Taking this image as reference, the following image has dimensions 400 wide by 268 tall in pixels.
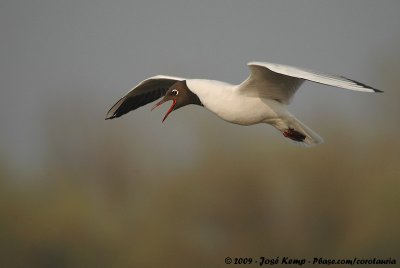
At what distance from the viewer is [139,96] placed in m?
7.14

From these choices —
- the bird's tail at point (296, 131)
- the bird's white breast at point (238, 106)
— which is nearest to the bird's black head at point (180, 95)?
the bird's white breast at point (238, 106)

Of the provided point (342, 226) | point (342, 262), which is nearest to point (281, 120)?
point (342, 262)

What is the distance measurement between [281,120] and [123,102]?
186cm

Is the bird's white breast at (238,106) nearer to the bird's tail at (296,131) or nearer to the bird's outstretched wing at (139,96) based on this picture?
the bird's tail at (296,131)

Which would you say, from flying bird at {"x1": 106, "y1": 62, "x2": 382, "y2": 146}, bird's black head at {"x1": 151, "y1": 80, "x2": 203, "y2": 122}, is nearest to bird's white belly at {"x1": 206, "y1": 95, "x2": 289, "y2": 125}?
flying bird at {"x1": 106, "y1": 62, "x2": 382, "y2": 146}

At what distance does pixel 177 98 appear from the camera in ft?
20.8

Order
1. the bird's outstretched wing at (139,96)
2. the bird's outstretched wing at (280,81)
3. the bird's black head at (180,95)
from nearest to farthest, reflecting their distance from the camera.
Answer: the bird's outstretched wing at (280,81) < the bird's black head at (180,95) < the bird's outstretched wing at (139,96)

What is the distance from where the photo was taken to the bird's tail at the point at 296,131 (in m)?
5.95

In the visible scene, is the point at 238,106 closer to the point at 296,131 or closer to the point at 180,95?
the point at 296,131

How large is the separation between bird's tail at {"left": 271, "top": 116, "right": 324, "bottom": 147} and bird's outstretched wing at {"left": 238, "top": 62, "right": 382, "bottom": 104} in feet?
0.54

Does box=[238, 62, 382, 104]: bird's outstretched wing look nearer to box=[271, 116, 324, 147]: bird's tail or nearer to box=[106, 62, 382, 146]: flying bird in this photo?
box=[106, 62, 382, 146]: flying bird

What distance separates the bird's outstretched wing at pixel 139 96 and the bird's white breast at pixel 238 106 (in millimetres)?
1139

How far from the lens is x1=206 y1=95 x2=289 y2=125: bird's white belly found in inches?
228

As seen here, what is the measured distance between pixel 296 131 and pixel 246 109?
0.55 meters
